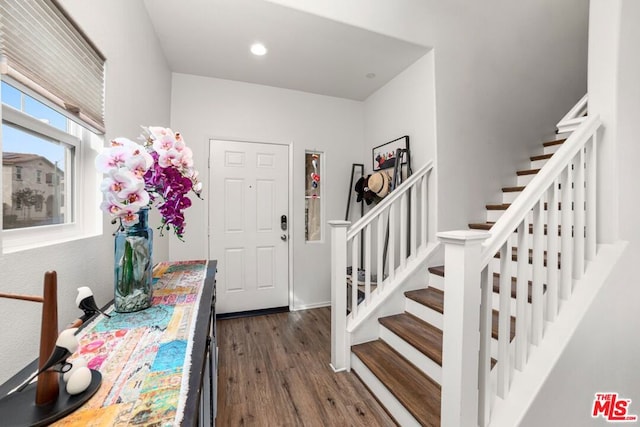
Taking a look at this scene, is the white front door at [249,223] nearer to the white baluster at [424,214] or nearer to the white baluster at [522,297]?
the white baluster at [424,214]

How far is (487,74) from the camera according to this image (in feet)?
8.32

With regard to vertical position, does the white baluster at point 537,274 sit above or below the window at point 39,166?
below

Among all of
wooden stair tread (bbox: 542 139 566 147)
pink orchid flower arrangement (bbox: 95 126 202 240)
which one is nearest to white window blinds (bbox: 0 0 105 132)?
pink orchid flower arrangement (bbox: 95 126 202 240)

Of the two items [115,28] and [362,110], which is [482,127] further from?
[115,28]

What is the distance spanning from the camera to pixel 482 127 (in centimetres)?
253

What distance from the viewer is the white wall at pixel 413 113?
240 centimetres

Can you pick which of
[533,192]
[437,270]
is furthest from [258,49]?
[437,270]

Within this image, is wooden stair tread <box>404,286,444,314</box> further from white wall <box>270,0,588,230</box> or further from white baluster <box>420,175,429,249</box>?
white wall <box>270,0,588,230</box>

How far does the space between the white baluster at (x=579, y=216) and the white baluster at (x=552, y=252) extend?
0.21 metres

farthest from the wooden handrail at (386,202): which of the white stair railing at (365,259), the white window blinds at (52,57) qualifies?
the white window blinds at (52,57)

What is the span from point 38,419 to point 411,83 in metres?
3.07

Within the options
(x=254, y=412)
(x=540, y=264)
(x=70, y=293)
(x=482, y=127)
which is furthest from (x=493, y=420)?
(x=482, y=127)

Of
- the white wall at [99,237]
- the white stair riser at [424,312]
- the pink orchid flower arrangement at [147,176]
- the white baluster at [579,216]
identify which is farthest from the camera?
the white stair riser at [424,312]

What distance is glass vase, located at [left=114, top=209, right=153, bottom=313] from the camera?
3.22 feet
